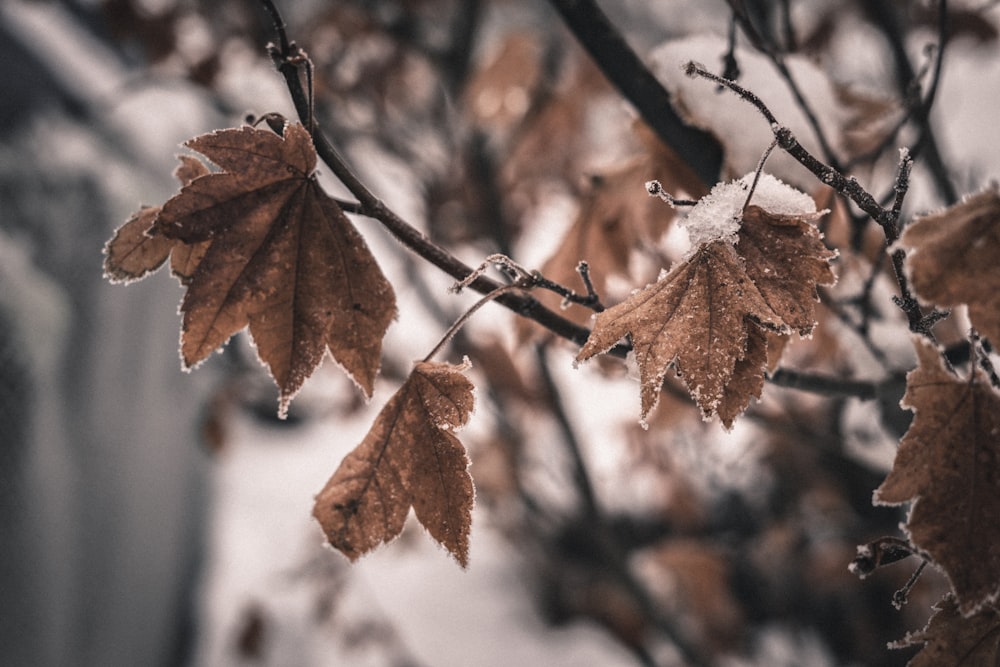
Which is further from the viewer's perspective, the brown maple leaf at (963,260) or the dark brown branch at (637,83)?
the dark brown branch at (637,83)

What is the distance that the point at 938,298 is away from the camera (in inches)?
16.3

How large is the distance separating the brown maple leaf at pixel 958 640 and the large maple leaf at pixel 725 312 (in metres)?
0.27

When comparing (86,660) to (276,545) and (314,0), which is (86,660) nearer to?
(276,545)

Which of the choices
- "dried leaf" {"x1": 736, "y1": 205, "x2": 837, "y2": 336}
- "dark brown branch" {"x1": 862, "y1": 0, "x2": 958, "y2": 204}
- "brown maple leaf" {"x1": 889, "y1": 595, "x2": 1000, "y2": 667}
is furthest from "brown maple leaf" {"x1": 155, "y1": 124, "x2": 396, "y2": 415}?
"dark brown branch" {"x1": 862, "y1": 0, "x2": 958, "y2": 204}

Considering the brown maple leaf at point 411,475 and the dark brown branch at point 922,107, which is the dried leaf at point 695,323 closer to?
the brown maple leaf at point 411,475

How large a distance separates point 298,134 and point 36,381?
2.52m

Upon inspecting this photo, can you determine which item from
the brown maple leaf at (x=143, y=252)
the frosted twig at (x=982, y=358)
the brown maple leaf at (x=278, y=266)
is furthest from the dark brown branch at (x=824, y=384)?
the brown maple leaf at (x=143, y=252)

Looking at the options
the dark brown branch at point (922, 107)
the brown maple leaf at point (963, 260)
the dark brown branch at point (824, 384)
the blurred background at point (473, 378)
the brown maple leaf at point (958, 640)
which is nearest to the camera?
the brown maple leaf at point (963, 260)

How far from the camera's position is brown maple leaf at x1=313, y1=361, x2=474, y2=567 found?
539 millimetres

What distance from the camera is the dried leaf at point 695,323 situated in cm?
50

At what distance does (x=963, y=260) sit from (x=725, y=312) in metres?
0.17

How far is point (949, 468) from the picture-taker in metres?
0.47

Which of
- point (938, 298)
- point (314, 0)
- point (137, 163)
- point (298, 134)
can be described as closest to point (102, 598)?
point (137, 163)

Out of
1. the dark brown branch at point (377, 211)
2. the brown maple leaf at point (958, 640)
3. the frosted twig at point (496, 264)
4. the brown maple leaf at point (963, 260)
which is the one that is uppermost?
the dark brown branch at point (377, 211)
